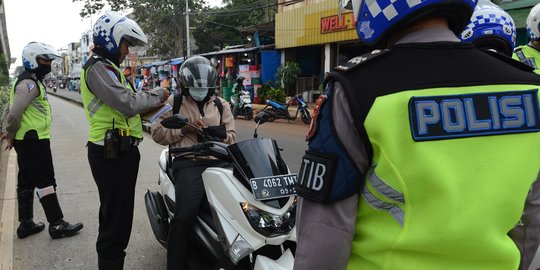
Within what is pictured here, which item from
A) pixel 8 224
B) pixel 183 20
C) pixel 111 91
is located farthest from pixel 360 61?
pixel 183 20

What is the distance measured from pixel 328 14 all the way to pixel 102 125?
15536 mm

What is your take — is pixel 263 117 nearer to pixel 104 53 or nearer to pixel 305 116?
pixel 104 53

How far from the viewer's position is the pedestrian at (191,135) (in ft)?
8.82

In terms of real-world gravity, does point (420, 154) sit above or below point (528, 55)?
below

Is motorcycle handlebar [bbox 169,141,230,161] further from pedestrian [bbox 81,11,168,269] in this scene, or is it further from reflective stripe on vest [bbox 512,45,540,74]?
reflective stripe on vest [bbox 512,45,540,74]

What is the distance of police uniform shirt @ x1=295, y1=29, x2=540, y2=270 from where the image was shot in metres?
1.02

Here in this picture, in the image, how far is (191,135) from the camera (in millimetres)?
3254

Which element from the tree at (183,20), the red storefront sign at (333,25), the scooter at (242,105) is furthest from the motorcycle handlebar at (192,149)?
the tree at (183,20)

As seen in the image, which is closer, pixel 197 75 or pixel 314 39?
pixel 197 75

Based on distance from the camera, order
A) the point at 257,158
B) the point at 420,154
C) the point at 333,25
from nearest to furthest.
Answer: the point at 420,154 < the point at 257,158 < the point at 333,25

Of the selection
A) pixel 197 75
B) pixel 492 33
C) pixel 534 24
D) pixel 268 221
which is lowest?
pixel 268 221

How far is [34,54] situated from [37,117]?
594 millimetres

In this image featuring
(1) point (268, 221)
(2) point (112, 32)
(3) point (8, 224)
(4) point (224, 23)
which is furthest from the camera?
(4) point (224, 23)

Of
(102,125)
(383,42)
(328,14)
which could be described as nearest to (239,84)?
(328,14)
